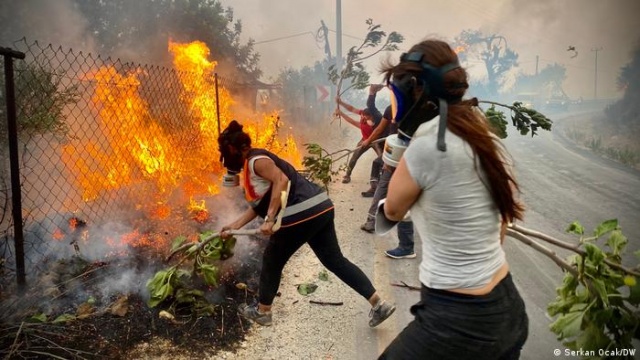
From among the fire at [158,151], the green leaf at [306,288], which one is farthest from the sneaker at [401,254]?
the fire at [158,151]

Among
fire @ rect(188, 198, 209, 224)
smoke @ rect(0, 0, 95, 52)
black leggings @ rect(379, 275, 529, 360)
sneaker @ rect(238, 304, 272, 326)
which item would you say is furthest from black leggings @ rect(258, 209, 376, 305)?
smoke @ rect(0, 0, 95, 52)

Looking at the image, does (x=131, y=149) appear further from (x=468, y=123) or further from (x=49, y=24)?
(x=49, y=24)

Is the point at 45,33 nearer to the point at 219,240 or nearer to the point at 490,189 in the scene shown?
the point at 219,240

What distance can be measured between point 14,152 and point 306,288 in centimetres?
284

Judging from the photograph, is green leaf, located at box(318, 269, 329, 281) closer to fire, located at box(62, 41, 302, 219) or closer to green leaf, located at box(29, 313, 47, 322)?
green leaf, located at box(29, 313, 47, 322)

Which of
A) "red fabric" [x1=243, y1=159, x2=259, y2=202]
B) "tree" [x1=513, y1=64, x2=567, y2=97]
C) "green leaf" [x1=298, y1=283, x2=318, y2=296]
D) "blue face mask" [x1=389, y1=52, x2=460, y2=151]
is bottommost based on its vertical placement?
"green leaf" [x1=298, y1=283, x2=318, y2=296]

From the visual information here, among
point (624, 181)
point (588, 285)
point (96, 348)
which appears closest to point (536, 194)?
point (624, 181)

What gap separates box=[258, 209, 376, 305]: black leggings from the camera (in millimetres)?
3230

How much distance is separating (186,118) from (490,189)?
295 inches

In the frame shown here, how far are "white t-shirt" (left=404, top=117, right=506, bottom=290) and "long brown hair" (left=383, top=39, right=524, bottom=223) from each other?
0.03 m

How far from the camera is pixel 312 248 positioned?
11.0 ft

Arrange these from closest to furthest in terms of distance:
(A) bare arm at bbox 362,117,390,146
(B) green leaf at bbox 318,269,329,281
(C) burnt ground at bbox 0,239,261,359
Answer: (C) burnt ground at bbox 0,239,261,359 → (B) green leaf at bbox 318,269,329,281 → (A) bare arm at bbox 362,117,390,146

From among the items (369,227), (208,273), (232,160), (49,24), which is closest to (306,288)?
(208,273)

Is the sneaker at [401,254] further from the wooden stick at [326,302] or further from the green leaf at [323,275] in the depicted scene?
the wooden stick at [326,302]
